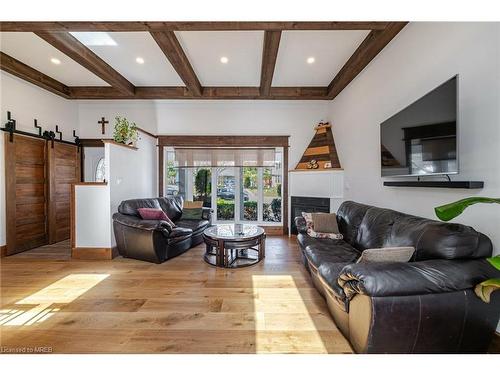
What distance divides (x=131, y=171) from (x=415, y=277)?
436 cm

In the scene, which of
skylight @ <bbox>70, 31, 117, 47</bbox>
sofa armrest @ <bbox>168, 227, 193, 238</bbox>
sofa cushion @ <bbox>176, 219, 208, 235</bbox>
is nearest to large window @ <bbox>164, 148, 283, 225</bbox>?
sofa cushion @ <bbox>176, 219, 208, 235</bbox>

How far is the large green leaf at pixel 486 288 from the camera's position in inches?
46.6

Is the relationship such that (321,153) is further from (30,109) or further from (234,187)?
(30,109)

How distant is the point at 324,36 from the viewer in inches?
113

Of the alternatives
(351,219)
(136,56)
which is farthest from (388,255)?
(136,56)

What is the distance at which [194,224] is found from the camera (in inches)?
162

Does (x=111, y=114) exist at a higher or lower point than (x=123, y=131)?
higher

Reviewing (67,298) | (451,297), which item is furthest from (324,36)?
(67,298)

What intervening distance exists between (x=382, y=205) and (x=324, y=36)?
8.00 feet

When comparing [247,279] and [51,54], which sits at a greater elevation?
[51,54]

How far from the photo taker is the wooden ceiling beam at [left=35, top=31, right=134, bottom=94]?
2.76m

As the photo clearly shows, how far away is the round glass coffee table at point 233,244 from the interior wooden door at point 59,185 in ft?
10.5

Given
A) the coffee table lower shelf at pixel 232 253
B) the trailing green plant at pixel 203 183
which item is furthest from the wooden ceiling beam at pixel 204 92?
the coffee table lower shelf at pixel 232 253
